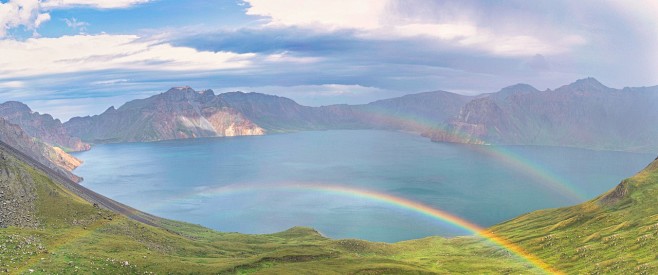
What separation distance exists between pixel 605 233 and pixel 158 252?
359 ft

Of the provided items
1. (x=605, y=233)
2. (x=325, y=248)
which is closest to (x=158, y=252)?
(x=325, y=248)

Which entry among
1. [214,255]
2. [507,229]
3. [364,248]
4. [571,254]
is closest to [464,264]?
[571,254]

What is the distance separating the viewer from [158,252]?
94.3 meters

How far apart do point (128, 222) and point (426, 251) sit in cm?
8970

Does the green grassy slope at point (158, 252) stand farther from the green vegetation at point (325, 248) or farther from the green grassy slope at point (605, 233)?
the green grassy slope at point (605, 233)

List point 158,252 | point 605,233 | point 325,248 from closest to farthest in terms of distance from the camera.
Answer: point 158,252
point 605,233
point 325,248

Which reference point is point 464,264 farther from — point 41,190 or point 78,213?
point 41,190

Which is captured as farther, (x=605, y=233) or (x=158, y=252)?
(x=605, y=233)

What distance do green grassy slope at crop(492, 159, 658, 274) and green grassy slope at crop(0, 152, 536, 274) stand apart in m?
11.3

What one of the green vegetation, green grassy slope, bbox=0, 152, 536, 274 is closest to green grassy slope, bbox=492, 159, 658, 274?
the green vegetation

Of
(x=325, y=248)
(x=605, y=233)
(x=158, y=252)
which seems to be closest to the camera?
(x=158, y=252)

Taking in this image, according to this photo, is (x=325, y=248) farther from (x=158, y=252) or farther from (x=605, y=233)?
(x=605, y=233)

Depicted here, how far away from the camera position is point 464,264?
10838cm

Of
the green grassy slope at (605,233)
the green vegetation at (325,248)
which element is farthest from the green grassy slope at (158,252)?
the green grassy slope at (605,233)
